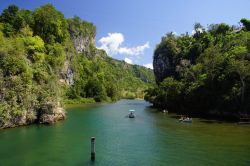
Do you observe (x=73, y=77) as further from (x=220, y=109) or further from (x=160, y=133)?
(x=160, y=133)

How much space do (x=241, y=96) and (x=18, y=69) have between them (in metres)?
56.0

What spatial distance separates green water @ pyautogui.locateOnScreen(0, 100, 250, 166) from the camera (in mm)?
35656

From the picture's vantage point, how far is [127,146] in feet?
147


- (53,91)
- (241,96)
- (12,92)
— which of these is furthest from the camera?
(241,96)

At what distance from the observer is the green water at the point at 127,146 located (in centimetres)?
3566

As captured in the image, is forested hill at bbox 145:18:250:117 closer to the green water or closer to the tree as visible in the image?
the tree

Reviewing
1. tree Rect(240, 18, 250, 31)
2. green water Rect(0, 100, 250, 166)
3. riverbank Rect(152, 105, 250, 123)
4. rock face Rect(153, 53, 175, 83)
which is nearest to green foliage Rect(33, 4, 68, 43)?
green water Rect(0, 100, 250, 166)

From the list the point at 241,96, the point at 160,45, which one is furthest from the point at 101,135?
the point at 160,45

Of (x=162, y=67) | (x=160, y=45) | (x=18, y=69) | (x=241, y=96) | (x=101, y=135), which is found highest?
(x=160, y=45)

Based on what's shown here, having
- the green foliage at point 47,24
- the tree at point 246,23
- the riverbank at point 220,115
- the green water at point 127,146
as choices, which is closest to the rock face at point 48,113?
the green water at point 127,146

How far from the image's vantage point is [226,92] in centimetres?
8225

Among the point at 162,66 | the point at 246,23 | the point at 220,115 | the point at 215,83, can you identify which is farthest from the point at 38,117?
the point at 246,23

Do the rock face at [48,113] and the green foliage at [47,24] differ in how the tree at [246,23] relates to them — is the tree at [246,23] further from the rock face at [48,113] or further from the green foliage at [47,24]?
the rock face at [48,113]

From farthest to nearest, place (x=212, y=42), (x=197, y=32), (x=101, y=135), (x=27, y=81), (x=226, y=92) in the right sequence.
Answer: (x=197, y=32)
(x=212, y=42)
(x=226, y=92)
(x=27, y=81)
(x=101, y=135)
